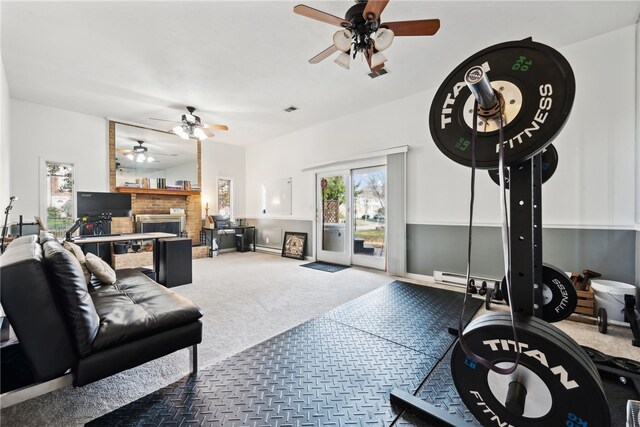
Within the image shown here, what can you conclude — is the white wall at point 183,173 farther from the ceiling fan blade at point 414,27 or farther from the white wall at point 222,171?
the ceiling fan blade at point 414,27

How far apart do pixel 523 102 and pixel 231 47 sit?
3.23 metres

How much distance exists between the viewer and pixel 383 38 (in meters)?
2.25

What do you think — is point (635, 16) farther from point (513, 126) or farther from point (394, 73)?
point (513, 126)

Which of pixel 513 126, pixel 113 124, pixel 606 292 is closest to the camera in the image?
pixel 513 126

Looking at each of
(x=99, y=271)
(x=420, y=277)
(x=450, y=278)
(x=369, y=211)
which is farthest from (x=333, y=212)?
(x=99, y=271)

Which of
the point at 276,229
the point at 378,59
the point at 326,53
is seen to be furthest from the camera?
the point at 276,229

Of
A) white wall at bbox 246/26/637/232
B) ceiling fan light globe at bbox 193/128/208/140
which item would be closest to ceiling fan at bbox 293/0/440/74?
white wall at bbox 246/26/637/232

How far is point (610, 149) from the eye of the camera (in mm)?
2844

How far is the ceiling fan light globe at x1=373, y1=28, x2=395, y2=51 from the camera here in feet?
7.23

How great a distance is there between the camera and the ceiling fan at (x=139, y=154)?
5.68m

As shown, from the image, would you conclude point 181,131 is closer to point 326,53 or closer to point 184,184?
point 184,184

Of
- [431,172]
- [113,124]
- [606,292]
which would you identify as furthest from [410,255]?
[113,124]

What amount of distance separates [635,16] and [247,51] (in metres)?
4.11

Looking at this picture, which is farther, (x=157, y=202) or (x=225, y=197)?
(x=225, y=197)
